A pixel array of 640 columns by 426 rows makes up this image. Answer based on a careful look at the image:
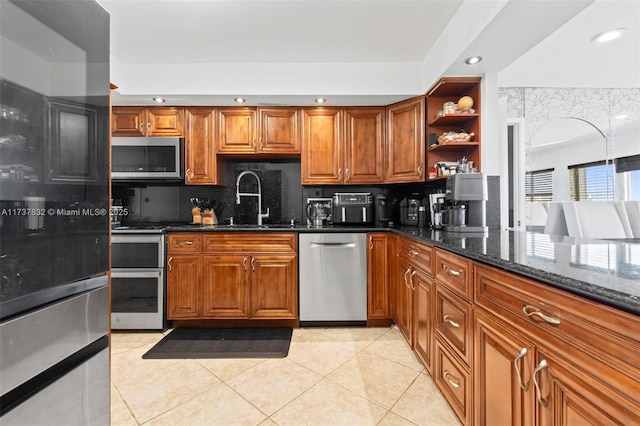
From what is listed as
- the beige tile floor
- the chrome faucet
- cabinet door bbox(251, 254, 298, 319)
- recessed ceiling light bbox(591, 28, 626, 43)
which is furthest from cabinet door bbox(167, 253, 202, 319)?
recessed ceiling light bbox(591, 28, 626, 43)

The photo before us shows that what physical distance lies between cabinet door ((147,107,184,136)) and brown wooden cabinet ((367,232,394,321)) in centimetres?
Result: 223

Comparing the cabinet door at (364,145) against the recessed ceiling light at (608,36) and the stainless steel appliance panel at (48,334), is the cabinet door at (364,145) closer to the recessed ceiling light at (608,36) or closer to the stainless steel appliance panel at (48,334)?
the recessed ceiling light at (608,36)

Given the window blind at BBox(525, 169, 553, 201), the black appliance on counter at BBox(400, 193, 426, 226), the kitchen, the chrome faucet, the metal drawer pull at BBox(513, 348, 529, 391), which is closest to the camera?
the metal drawer pull at BBox(513, 348, 529, 391)

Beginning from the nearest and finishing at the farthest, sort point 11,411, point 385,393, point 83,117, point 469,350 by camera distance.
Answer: point 11,411
point 83,117
point 469,350
point 385,393

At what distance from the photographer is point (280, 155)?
3.03 meters

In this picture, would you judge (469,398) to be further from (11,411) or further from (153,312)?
(153,312)

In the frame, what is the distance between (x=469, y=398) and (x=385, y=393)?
0.56 m

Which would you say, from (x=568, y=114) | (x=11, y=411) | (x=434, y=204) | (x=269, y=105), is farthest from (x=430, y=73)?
(x=11, y=411)

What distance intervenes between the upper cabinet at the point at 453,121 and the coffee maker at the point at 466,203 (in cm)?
37

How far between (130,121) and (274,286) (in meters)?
2.24

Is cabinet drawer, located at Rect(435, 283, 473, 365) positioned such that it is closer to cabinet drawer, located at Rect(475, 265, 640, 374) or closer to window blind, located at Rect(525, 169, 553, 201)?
cabinet drawer, located at Rect(475, 265, 640, 374)

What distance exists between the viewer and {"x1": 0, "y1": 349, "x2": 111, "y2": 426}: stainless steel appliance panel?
63cm

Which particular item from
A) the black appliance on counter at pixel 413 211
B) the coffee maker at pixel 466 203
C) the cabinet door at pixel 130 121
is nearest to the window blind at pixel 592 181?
the black appliance on counter at pixel 413 211

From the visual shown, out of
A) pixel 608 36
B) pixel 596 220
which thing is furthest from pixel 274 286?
pixel 608 36
